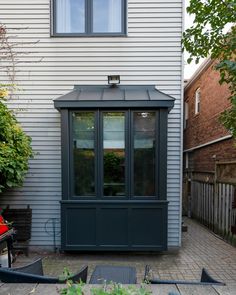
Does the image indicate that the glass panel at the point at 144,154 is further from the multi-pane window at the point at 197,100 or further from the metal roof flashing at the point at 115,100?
the multi-pane window at the point at 197,100

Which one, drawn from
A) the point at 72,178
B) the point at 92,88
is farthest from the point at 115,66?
the point at 72,178

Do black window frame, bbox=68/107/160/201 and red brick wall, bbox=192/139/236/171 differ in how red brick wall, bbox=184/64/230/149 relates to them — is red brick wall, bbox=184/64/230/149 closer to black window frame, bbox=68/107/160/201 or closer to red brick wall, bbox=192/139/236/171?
red brick wall, bbox=192/139/236/171

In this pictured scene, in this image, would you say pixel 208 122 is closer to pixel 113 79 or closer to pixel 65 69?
pixel 113 79

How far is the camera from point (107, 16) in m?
6.01

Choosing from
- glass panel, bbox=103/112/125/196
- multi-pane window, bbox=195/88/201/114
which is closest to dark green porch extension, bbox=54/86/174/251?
glass panel, bbox=103/112/125/196

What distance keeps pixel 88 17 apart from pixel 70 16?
432 mm

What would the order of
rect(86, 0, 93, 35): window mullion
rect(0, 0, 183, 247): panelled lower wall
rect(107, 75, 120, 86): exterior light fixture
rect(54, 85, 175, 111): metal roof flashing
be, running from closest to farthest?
1. rect(54, 85, 175, 111): metal roof flashing
2. rect(107, 75, 120, 86): exterior light fixture
3. rect(0, 0, 183, 247): panelled lower wall
4. rect(86, 0, 93, 35): window mullion

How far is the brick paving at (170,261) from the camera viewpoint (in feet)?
15.4

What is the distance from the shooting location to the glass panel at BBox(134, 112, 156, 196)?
5328 mm

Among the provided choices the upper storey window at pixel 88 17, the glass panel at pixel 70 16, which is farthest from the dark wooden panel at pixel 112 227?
the glass panel at pixel 70 16

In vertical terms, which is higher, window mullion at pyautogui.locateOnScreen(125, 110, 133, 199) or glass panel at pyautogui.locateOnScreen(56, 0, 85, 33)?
glass panel at pyautogui.locateOnScreen(56, 0, 85, 33)

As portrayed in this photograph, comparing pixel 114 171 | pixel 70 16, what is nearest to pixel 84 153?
pixel 114 171

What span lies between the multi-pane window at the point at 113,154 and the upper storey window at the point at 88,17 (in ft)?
6.55

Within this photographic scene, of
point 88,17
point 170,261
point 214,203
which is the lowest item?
point 170,261
